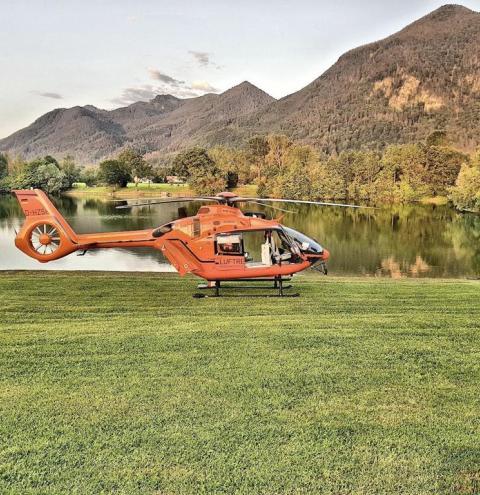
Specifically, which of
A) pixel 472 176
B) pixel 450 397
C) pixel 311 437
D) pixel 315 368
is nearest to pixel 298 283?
pixel 315 368

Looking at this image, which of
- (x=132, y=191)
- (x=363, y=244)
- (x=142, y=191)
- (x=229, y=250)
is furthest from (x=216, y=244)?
(x=132, y=191)

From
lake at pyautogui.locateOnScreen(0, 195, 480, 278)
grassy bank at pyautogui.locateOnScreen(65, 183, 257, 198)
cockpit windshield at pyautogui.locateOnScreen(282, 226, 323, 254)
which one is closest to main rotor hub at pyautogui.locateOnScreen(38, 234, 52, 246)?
cockpit windshield at pyautogui.locateOnScreen(282, 226, 323, 254)

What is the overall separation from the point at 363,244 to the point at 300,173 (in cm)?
3928

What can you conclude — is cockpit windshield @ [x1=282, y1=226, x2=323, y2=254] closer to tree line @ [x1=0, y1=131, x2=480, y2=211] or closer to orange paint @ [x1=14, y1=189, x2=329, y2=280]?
orange paint @ [x1=14, y1=189, x2=329, y2=280]

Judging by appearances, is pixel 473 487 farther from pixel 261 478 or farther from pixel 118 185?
pixel 118 185

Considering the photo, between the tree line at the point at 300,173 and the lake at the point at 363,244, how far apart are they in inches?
479

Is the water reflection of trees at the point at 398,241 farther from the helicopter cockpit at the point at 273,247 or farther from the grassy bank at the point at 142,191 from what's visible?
the grassy bank at the point at 142,191

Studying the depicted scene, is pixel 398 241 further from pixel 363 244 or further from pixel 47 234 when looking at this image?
pixel 47 234

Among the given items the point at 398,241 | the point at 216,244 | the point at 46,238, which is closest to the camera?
the point at 216,244

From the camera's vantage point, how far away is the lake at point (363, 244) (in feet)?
62.2

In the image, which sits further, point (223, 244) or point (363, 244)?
point (363, 244)

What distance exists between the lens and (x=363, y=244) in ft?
83.9

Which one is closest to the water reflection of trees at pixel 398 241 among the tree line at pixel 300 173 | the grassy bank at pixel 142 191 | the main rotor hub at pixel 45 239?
the tree line at pixel 300 173

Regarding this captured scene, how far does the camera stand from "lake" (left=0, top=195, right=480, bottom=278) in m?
19.0
